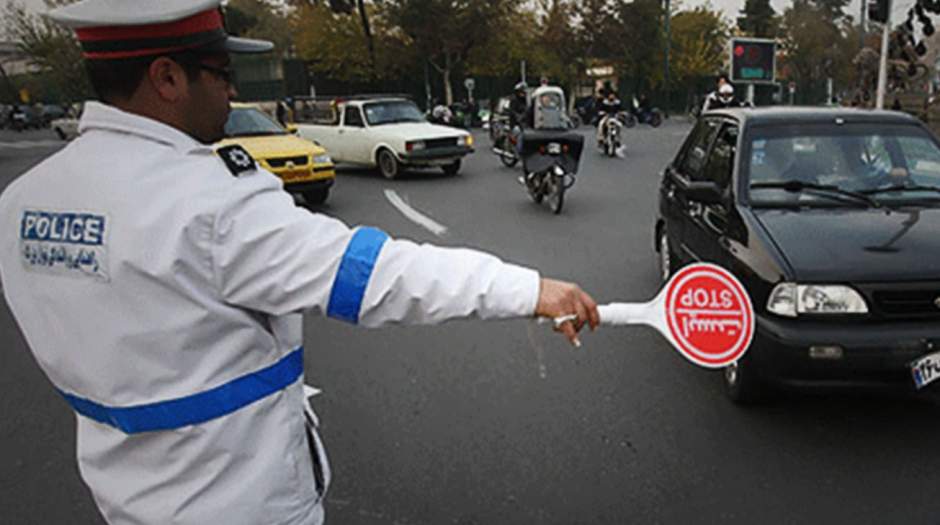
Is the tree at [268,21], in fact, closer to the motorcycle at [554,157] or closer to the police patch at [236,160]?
the motorcycle at [554,157]

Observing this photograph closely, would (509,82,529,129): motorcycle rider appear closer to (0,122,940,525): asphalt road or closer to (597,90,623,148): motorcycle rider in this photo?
(597,90,623,148): motorcycle rider

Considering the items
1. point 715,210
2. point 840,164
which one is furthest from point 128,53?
point 840,164

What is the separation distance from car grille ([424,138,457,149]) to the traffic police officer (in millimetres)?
13497

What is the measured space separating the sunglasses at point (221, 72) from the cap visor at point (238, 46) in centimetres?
4

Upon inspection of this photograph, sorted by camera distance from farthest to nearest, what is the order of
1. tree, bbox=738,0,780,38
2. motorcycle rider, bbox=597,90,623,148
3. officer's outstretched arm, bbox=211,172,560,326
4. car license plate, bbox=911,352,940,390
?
1. tree, bbox=738,0,780,38
2. motorcycle rider, bbox=597,90,623,148
3. car license plate, bbox=911,352,940,390
4. officer's outstretched arm, bbox=211,172,560,326

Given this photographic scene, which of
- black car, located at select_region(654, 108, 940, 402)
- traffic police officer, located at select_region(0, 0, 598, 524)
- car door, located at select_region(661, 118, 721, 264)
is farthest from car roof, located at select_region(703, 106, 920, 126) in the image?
traffic police officer, located at select_region(0, 0, 598, 524)

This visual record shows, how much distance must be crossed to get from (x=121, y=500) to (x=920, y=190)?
4723 mm

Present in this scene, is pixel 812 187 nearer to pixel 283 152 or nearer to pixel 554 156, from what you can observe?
pixel 554 156

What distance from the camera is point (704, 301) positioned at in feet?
5.12

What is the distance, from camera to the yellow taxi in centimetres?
1125

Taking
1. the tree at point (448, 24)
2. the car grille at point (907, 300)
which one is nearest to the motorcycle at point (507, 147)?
the car grille at point (907, 300)

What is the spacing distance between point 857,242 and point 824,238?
0.51 ft

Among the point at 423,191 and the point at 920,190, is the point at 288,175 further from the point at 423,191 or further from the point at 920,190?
the point at 920,190

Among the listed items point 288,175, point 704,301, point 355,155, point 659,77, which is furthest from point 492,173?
point 659,77
